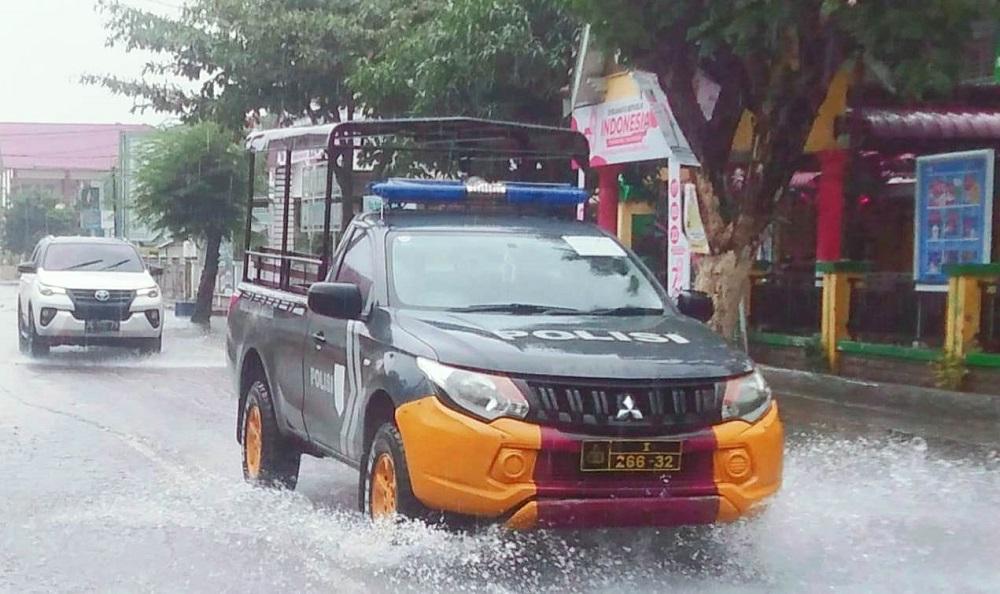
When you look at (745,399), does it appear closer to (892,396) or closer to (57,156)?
(892,396)

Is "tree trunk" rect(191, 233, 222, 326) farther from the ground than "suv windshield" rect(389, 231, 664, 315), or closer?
closer

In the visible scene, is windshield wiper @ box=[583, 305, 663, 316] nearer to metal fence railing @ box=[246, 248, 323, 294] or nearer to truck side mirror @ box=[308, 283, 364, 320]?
truck side mirror @ box=[308, 283, 364, 320]

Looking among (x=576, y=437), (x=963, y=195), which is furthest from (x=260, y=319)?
(x=963, y=195)

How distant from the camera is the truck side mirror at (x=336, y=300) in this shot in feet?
24.0

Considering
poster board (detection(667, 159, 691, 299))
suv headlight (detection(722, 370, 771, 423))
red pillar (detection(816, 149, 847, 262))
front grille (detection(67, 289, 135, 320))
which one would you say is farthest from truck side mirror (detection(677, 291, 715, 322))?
front grille (detection(67, 289, 135, 320))

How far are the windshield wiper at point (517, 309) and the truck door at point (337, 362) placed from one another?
57cm

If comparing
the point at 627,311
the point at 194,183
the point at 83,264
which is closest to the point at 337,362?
the point at 627,311

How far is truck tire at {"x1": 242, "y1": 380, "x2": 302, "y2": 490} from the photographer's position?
9125 mm

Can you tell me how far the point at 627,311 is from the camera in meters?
7.65

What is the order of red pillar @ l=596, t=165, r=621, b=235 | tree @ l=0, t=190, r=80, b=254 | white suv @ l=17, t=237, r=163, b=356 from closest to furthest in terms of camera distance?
white suv @ l=17, t=237, r=163, b=356
red pillar @ l=596, t=165, r=621, b=235
tree @ l=0, t=190, r=80, b=254

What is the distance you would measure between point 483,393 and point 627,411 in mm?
643

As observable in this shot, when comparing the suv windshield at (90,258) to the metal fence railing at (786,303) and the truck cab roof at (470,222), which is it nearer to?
the metal fence railing at (786,303)

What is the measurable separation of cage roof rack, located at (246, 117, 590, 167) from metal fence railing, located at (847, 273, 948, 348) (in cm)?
641

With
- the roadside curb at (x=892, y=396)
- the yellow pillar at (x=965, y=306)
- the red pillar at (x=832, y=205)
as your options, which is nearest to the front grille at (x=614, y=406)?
the roadside curb at (x=892, y=396)
